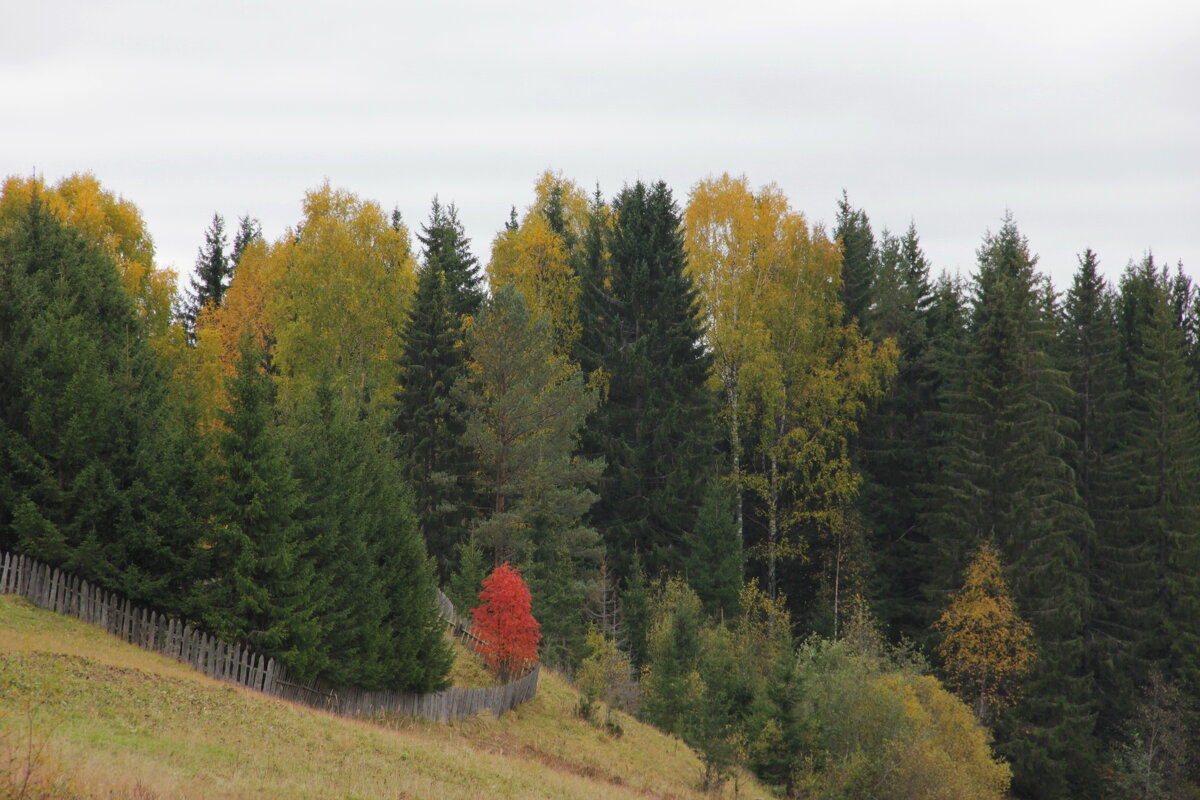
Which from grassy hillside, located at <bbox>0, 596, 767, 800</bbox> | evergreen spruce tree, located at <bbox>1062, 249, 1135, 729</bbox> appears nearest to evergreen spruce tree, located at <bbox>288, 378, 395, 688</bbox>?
grassy hillside, located at <bbox>0, 596, 767, 800</bbox>

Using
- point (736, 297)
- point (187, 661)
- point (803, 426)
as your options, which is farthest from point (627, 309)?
point (187, 661)

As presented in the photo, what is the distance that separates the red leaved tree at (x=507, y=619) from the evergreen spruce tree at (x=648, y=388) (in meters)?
16.3

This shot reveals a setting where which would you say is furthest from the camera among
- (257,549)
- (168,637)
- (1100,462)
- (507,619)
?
(1100,462)

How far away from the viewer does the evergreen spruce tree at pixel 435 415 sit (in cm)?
4950

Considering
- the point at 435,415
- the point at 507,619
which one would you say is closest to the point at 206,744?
the point at 507,619

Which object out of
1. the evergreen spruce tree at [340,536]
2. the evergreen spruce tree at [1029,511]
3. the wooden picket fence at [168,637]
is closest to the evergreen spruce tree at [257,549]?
the wooden picket fence at [168,637]

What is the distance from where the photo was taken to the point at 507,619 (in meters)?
37.6

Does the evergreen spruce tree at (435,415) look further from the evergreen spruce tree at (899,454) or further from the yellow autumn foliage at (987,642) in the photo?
the yellow autumn foliage at (987,642)

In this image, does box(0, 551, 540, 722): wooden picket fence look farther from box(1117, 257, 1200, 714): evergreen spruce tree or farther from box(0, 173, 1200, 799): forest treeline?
box(1117, 257, 1200, 714): evergreen spruce tree

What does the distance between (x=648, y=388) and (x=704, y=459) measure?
493 centimetres

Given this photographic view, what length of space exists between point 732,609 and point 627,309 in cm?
1807

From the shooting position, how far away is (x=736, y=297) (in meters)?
56.4

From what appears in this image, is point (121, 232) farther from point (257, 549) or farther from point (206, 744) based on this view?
point (206, 744)

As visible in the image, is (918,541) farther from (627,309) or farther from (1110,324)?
(627,309)
